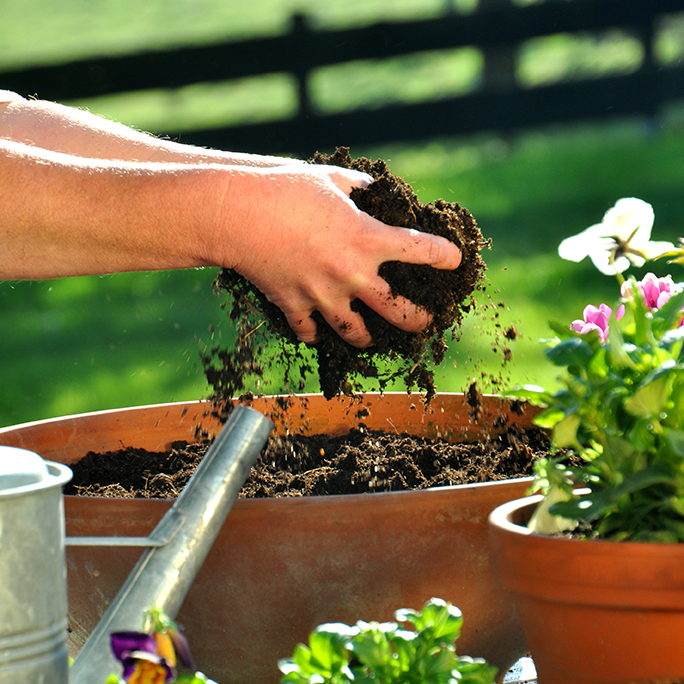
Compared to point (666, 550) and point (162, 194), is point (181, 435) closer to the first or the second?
point (162, 194)

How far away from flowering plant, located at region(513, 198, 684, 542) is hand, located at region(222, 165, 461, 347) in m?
0.39

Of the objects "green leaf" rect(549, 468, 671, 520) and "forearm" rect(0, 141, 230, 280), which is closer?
"green leaf" rect(549, 468, 671, 520)

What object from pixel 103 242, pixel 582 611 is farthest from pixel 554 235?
pixel 582 611

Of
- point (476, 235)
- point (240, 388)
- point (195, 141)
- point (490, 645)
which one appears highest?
point (195, 141)

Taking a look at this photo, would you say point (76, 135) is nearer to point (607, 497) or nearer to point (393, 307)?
point (393, 307)

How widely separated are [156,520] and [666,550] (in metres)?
0.52

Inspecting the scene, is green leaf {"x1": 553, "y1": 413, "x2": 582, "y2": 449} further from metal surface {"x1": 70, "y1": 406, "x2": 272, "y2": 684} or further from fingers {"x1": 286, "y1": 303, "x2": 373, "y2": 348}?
fingers {"x1": 286, "y1": 303, "x2": 373, "y2": 348}

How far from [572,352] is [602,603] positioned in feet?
0.70

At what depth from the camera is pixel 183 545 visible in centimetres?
75

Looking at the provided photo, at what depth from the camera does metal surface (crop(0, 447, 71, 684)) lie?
60 centimetres

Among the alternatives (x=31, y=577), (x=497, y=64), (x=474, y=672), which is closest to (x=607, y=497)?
(x=474, y=672)

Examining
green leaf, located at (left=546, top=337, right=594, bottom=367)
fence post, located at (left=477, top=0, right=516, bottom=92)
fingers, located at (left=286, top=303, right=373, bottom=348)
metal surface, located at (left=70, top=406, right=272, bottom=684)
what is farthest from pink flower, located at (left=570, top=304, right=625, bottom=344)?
fence post, located at (left=477, top=0, right=516, bottom=92)

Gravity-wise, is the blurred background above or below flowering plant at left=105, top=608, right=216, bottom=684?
above

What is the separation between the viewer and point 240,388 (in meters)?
1.38
